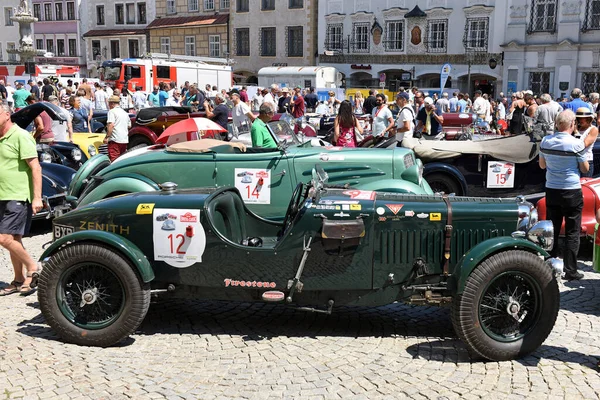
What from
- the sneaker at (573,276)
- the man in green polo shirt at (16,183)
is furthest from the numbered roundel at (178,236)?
the sneaker at (573,276)

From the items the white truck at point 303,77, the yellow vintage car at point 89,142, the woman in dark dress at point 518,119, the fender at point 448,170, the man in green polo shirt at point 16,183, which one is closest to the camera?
the man in green polo shirt at point 16,183

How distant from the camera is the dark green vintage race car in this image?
5027 millimetres

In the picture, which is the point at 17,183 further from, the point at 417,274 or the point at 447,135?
the point at 447,135

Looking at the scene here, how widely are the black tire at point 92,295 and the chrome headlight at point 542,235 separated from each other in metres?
2.95

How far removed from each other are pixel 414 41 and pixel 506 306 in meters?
32.0

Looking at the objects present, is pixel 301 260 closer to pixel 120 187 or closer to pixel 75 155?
pixel 120 187

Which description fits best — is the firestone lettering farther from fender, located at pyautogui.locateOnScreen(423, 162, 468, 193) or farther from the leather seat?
fender, located at pyautogui.locateOnScreen(423, 162, 468, 193)

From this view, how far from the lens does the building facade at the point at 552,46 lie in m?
29.9

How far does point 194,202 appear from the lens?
519cm

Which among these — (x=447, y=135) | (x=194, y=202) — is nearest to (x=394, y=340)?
(x=194, y=202)

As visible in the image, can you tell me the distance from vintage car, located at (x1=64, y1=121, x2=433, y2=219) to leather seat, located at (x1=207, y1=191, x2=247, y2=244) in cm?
164

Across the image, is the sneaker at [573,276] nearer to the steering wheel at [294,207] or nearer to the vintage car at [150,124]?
the steering wheel at [294,207]

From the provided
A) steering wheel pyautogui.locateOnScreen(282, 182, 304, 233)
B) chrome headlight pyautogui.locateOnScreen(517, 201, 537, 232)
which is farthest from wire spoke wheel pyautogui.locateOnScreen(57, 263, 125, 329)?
chrome headlight pyautogui.locateOnScreen(517, 201, 537, 232)

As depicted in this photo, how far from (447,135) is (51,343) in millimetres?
Answer: 9599
